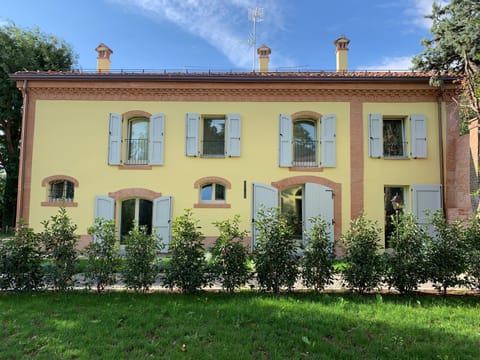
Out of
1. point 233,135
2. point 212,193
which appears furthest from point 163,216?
point 233,135

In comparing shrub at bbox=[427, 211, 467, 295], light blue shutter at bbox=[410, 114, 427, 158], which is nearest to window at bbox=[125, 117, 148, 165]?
shrub at bbox=[427, 211, 467, 295]

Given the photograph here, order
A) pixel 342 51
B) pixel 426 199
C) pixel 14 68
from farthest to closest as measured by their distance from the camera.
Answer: pixel 14 68, pixel 342 51, pixel 426 199

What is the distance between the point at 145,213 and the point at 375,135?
802 cm

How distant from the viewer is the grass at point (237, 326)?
3346 mm

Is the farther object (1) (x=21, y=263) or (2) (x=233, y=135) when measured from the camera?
(2) (x=233, y=135)

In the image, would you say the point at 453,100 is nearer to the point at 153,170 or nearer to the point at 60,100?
the point at 153,170

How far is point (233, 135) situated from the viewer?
1019 cm

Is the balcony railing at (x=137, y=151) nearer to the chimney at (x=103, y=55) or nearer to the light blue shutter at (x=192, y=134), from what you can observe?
the light blue shutter at (x=192, y=134)

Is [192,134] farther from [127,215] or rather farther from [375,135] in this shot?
[375,135]

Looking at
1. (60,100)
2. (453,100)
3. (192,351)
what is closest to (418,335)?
(192,351)

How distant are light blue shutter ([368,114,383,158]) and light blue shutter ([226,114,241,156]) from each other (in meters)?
4.29

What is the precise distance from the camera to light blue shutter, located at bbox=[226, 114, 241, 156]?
10.1 m

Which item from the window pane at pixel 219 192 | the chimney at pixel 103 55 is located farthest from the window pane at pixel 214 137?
the chimney at pixel 103 55

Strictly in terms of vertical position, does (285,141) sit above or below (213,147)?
above
